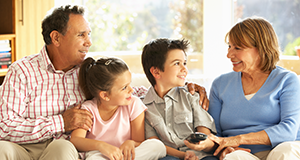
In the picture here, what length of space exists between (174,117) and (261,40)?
0.71 metres

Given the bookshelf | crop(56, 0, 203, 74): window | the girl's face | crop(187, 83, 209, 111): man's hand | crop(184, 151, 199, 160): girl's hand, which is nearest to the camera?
crop(184, 151, 199, 160): girl's hand

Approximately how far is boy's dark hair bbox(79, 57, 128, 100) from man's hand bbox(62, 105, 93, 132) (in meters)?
0.14

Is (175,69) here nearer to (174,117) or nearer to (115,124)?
(174,117)

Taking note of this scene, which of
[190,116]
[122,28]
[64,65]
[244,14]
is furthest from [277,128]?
[122,28]

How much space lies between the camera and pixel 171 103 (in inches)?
74.0

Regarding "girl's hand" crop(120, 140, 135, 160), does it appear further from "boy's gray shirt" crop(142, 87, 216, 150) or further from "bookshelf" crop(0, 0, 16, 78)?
"bookshelf" crop(0, 0, 16, 78)

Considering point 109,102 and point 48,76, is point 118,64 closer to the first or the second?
point 109,102

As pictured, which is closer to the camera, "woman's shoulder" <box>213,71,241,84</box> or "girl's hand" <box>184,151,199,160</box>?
"girl's hand" <box>184,151,199,160</box>

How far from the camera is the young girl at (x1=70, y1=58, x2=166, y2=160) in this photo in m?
1.73

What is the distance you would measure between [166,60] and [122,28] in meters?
2.05

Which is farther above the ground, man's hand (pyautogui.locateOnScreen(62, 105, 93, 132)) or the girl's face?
the girl's face

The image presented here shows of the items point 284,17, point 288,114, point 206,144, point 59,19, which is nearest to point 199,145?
point 206,144

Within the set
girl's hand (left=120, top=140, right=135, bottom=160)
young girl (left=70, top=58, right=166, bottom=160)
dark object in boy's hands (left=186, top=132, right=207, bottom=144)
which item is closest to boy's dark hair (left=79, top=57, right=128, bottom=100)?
young girl (left=70, top=58, right=166, bottom=160)

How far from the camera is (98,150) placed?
5.31 ft
